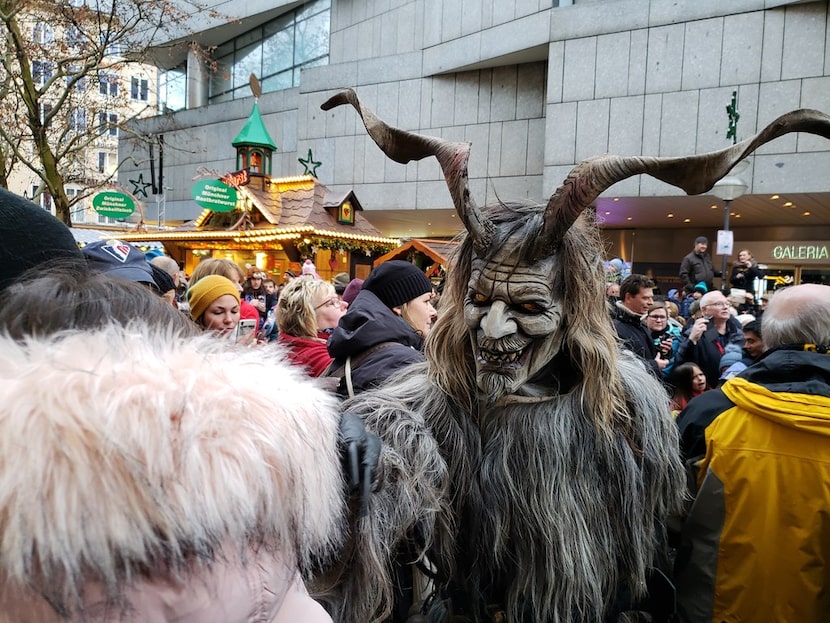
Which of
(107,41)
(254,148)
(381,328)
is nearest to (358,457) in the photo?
(381,328)

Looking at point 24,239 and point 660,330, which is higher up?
point 24,239

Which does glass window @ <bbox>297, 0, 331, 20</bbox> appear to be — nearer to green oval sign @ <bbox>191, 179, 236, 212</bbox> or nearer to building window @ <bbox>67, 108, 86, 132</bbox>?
building window @ <bbox>67, 108, 86, 132</bbox>

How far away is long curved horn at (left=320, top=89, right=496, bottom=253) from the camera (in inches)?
60.8

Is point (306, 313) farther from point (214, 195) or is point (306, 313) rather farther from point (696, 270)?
point (214, 195)

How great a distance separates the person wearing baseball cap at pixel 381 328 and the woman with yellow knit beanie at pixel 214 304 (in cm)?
99

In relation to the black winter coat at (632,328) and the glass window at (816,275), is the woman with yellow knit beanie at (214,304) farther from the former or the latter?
the glass window at (816,275)

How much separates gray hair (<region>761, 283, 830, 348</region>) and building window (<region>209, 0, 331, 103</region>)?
24.8m

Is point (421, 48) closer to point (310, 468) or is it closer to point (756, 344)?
point (756, 344)

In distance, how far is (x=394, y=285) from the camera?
2.79 meters

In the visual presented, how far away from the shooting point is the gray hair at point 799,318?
1.97 meters

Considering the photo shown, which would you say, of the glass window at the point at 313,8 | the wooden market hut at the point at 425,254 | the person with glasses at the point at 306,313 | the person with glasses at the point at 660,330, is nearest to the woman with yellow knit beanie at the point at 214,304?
the person with glasses at the point at 306,313

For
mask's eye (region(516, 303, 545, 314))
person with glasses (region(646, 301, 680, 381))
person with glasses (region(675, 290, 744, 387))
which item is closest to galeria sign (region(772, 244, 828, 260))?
person with glasses (region(646, 301, 680, 381))

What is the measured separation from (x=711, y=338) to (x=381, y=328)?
3.44m

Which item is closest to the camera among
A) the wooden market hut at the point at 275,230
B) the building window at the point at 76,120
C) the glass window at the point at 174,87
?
the building window at the point at 76,120
